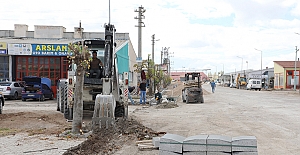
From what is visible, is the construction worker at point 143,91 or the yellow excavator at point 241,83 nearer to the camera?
the construction worker at point 143,91

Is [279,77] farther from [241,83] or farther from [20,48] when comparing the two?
[20,48]

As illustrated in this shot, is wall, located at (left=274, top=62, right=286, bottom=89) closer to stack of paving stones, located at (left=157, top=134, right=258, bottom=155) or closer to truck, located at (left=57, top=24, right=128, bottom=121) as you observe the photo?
truck, located at (left=57, top=24, right=128, bottom=121)

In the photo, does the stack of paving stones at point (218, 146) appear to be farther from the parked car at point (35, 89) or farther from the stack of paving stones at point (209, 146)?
the parked car at point (35, 89)

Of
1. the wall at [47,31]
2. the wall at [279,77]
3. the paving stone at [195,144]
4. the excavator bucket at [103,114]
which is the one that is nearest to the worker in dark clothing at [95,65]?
the excavator bucket at [103,114]

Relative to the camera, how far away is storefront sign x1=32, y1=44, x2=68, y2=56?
32812mm

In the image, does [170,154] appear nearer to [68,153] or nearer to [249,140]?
[249,140]

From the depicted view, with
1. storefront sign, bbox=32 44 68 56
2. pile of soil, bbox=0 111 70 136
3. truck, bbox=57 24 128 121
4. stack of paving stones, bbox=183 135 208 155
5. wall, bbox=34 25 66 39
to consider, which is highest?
wall, bbox=34 25 66 39

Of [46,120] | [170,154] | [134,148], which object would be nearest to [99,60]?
[46,120]

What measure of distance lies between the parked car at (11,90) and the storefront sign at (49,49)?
378 centimetres

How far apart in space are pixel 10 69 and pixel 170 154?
95.6ft

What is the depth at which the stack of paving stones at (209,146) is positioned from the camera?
743cm

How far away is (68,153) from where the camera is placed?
8.49 metres

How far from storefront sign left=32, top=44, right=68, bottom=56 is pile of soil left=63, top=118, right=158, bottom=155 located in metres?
20.8

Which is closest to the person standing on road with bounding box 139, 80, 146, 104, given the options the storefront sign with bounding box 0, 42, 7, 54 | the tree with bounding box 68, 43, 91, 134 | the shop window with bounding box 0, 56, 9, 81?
the storefront sign with bounding box 0, 42, 7, 54
